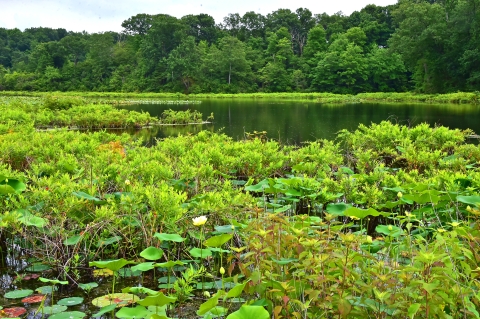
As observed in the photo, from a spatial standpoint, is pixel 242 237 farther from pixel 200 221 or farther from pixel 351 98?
pixel 351 98

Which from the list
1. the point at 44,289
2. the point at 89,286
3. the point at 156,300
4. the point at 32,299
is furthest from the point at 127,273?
the point at 156,300

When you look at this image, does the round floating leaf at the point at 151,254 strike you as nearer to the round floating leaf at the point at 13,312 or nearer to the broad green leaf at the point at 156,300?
the broad green leaf at the point at 156,300

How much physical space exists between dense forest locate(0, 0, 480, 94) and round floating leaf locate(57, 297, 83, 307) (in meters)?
39.3

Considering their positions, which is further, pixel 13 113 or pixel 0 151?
pixel 13 113

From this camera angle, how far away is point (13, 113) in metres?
11.4

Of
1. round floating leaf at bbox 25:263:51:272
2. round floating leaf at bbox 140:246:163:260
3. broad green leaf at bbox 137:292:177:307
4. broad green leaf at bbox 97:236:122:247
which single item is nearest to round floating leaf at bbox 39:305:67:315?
round floating leaf at bbox 140:246:163:260

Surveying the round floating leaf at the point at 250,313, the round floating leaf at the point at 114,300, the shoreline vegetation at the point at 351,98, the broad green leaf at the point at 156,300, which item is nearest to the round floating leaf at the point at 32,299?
the round floating leaf at the point at 114,300

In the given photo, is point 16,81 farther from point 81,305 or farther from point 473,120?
point 81,305

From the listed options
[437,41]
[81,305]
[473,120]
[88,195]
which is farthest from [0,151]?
[437,41]

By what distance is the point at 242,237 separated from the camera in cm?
349

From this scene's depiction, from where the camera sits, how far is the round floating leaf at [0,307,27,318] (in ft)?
8.50

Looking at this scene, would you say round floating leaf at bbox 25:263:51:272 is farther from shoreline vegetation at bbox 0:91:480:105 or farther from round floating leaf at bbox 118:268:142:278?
shoreline vegetation at bbox 0:91:480:105

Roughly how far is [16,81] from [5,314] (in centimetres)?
5675

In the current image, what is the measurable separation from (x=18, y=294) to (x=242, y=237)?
1.59 m
